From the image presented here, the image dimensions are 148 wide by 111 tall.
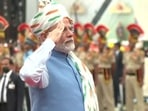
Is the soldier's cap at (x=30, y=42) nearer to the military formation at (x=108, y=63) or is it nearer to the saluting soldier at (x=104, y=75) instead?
the military formation at (x=108, y=63)

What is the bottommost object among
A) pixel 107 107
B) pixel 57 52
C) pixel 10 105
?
pixel 107 107

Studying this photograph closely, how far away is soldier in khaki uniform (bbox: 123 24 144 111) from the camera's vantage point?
884cm

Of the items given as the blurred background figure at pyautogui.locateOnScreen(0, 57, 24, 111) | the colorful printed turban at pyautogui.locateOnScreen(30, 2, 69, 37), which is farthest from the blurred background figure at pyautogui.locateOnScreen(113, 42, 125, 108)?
the colorful printed turban at pyautogui.locateOnScreen(30, 2, 69, 37)

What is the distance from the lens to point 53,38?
267cm

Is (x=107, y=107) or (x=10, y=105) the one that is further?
(x=107, y=107)

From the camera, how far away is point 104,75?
9.73m

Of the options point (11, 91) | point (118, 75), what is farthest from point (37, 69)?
point (118, 75)

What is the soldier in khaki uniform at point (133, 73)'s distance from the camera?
29.0ft

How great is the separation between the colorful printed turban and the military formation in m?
6.12

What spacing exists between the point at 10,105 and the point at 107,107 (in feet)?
9.01

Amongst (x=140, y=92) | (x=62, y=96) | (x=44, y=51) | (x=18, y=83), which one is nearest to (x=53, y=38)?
(x=44, y=51)

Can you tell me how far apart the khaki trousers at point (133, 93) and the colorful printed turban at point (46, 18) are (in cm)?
631

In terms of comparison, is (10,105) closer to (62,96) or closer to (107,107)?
(107,107)

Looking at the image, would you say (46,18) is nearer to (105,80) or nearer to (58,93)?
(58,93)
